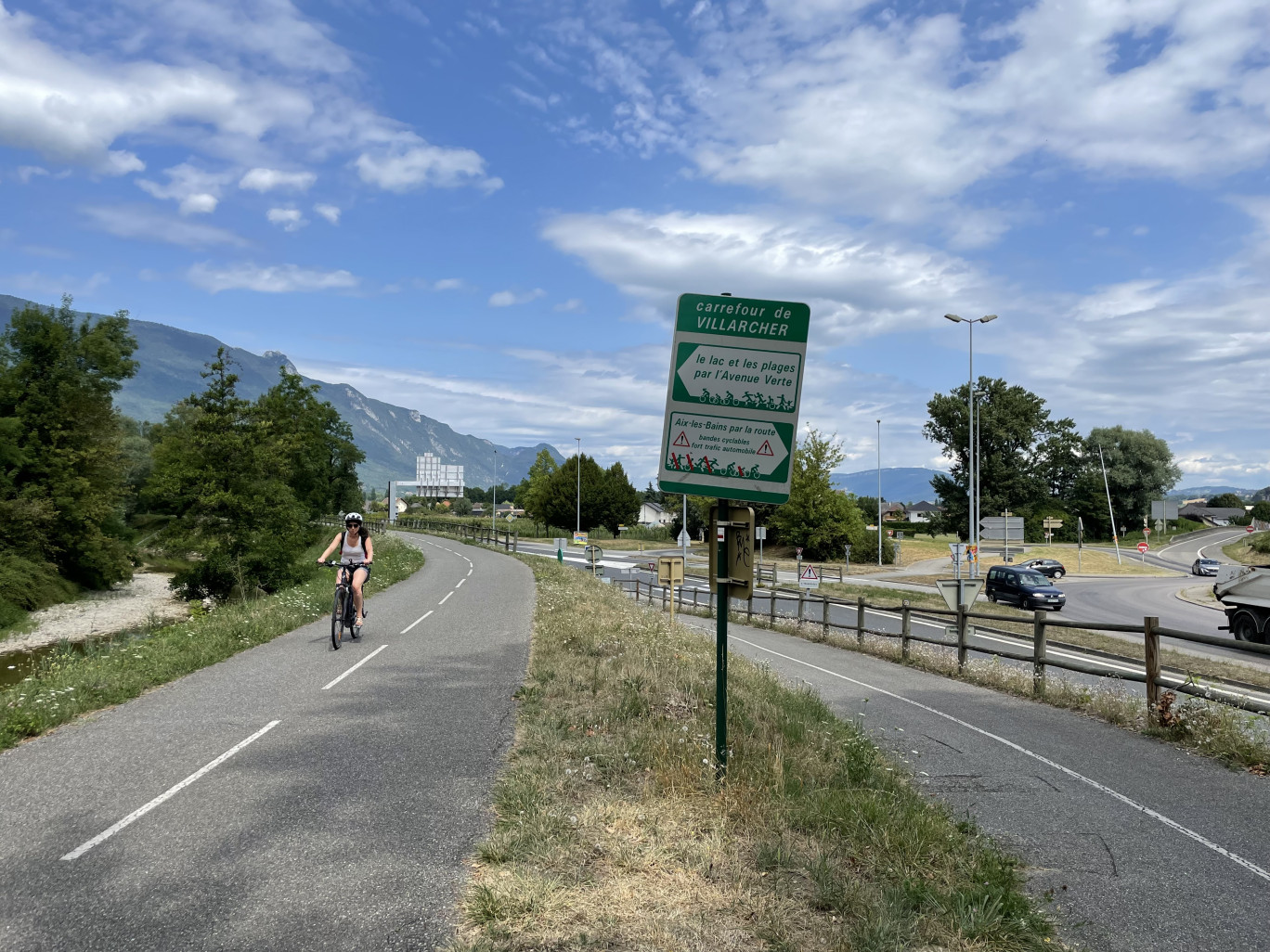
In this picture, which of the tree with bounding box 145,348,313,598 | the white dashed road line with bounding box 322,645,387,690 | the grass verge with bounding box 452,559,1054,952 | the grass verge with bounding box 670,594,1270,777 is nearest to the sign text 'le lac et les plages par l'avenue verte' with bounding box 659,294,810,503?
the grass verge with bounding box 452,559,1054,952

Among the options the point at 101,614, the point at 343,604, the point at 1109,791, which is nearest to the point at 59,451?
the point at 101,614

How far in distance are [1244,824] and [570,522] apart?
3525 inches

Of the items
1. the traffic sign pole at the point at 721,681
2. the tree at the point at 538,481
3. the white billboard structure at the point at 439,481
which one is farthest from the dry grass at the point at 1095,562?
the white billboard structure at the point at 439,481

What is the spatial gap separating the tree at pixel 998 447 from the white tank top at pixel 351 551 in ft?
248

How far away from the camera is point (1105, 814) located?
6.13 meters

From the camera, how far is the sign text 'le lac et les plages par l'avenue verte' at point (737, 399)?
5.71m

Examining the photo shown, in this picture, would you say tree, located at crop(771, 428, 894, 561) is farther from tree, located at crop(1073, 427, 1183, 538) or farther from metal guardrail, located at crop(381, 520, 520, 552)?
tree, located at crop(1073, 427, 1183, 538)

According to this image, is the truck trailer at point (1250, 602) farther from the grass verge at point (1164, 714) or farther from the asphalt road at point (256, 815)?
the asphalt road at point (256, 815)

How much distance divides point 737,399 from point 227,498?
3486 cm

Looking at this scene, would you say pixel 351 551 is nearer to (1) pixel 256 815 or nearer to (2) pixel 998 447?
(1) pixel 256 815

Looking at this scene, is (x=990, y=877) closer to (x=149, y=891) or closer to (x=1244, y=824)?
(x=1244, y=824)

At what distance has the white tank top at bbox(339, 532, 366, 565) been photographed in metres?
13.0

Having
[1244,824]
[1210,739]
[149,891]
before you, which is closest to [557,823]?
[149,891]

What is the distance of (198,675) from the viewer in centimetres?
1036
